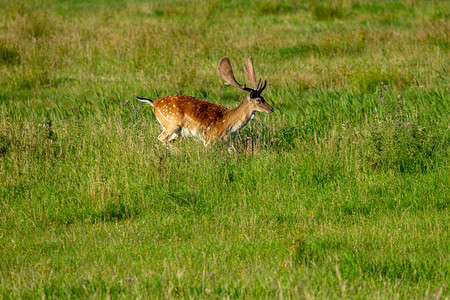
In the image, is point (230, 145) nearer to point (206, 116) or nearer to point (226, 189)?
point (206, 116)

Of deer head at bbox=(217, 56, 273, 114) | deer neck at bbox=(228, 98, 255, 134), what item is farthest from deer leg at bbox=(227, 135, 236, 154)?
deer head at bbox=(217, 56, 273, 114)

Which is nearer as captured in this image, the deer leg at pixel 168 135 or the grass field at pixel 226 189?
the grass field at pixel 226 189

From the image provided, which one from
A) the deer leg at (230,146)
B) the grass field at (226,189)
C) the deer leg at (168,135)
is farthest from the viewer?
the deer leg at (168,135)

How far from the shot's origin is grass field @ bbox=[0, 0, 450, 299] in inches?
186

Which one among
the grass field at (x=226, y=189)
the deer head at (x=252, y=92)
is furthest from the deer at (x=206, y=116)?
the grass field at (x=226, y=189)

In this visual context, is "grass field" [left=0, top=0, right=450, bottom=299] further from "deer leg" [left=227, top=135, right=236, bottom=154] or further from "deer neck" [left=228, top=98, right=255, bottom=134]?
"deer neck" [left=228, top=98, right=255, bottom=134]

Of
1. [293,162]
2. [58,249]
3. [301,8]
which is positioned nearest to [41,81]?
[293,162]

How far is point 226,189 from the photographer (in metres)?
7.04

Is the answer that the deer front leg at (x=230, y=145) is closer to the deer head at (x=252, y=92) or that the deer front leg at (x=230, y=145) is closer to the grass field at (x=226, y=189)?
the grass field at (x=226, y=189)

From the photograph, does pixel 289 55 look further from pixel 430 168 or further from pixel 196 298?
pixel 196 298

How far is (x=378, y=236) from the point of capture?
5516 mm

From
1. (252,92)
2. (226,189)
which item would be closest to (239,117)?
(252,92)

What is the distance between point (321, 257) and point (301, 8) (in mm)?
20033

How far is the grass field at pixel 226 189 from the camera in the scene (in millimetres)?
4719
